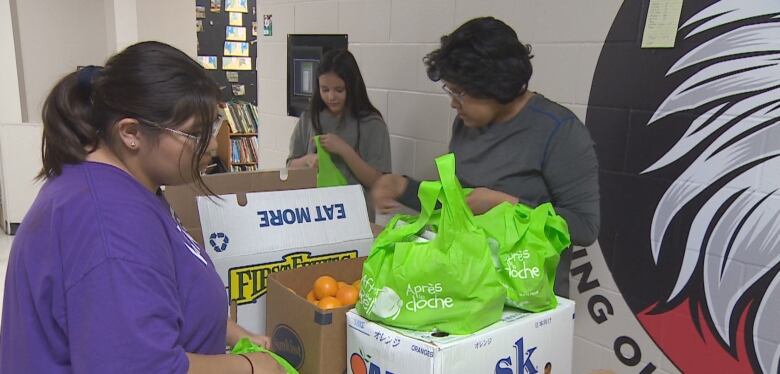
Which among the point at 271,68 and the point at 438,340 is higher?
the point at 271,68

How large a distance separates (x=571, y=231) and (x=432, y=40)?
4.51 ft

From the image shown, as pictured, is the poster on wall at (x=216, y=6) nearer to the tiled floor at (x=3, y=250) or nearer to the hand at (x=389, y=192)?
the tiled floor at (x=3, y=250)

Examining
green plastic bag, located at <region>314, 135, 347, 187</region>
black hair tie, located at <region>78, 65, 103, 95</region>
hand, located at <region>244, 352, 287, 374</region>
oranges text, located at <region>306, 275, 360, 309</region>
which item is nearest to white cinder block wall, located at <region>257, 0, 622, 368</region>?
green plastic bag, located at <region>314, 135, 347, 187</region>

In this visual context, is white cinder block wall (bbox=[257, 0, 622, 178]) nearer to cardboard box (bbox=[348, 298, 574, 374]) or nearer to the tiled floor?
cardboard box (bbox=[348, 298, 574, 374])

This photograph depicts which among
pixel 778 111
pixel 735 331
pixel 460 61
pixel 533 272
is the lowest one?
pixel 735 331

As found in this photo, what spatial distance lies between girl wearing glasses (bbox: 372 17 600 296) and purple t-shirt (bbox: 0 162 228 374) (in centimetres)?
83

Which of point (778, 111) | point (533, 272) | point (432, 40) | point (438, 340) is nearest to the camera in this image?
point (438, 340)

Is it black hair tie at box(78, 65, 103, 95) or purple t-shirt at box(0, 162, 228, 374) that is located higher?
black hair tie at box(78, 65, 103, 95)

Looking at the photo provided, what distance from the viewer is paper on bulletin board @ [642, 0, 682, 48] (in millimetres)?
1812

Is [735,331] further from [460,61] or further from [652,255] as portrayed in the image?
[460,61]

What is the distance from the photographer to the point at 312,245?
1636 mm

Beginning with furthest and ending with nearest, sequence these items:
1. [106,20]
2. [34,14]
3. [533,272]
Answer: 1. [106,20]
2. [34,14]
3. [533,272]

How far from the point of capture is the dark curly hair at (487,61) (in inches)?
60.4

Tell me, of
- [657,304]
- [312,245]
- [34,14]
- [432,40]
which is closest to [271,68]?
[432,40]
